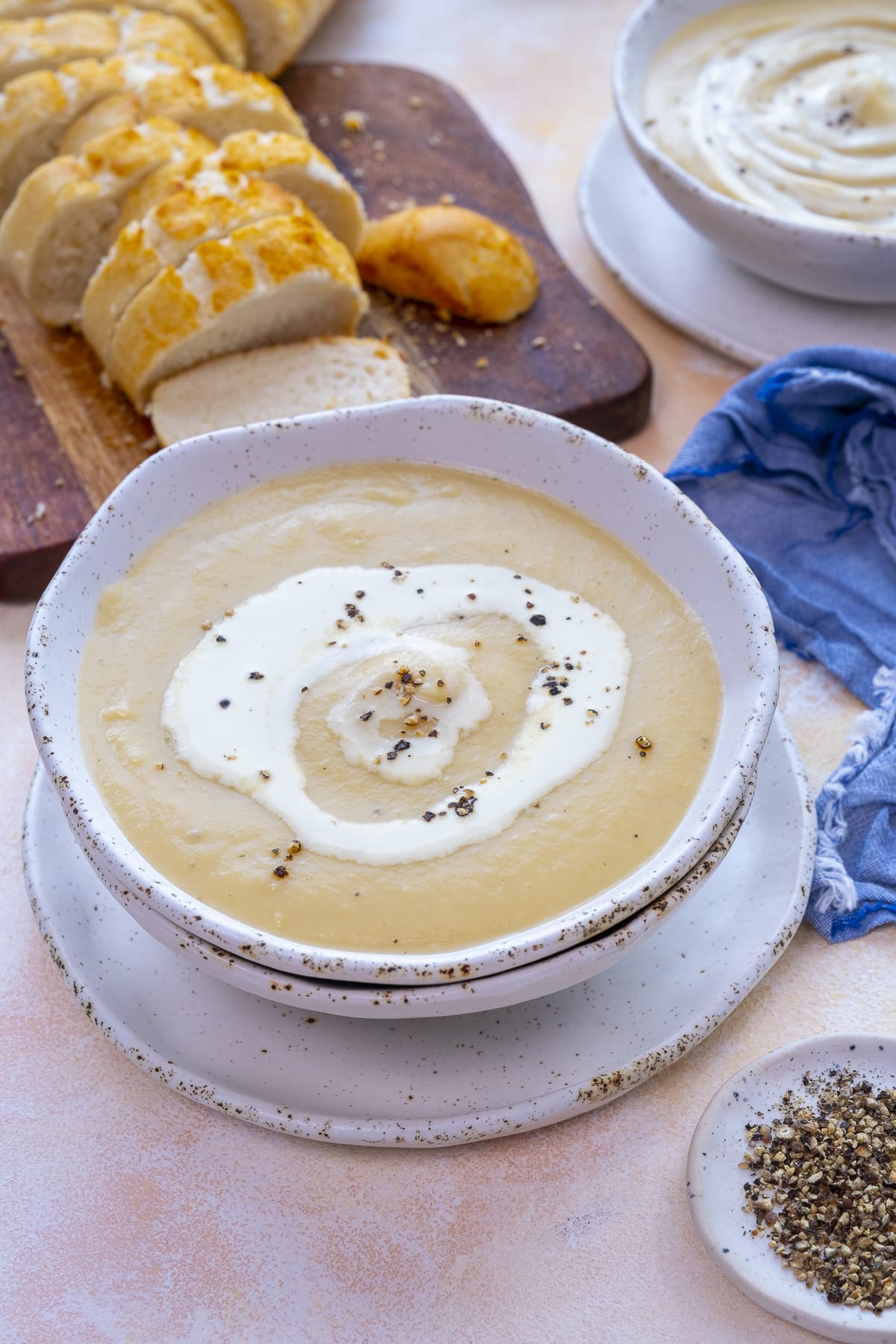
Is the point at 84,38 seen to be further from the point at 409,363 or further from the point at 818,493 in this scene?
the point at 818,493

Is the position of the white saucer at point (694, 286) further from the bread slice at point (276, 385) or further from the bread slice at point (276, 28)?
the bread slice at point (276, 28)

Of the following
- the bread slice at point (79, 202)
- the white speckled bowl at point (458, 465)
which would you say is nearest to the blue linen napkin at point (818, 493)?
the white speckled bowl at point (458, 465)

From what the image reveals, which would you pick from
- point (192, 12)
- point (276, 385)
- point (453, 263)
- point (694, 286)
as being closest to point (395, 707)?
point (276, 385)

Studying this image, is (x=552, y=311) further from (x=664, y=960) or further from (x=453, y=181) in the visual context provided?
(x=664, y=960)

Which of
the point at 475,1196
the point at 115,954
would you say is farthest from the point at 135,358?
the point at 475,1196

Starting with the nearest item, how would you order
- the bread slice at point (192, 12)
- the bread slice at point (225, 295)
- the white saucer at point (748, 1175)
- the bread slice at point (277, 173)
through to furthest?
1. the white saucer at point (748, 1175)
2. the bread slice at point (225, 295)
3. the bread slice at point (277, 173)
4. the bread slice at point (192, 12)

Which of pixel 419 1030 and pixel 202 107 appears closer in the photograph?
pixel 419 1030

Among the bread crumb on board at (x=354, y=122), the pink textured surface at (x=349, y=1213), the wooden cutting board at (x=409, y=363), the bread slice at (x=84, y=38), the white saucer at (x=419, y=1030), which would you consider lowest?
the pink textured surface at (x=349, y=1213)

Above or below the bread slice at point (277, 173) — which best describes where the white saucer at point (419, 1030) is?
below
